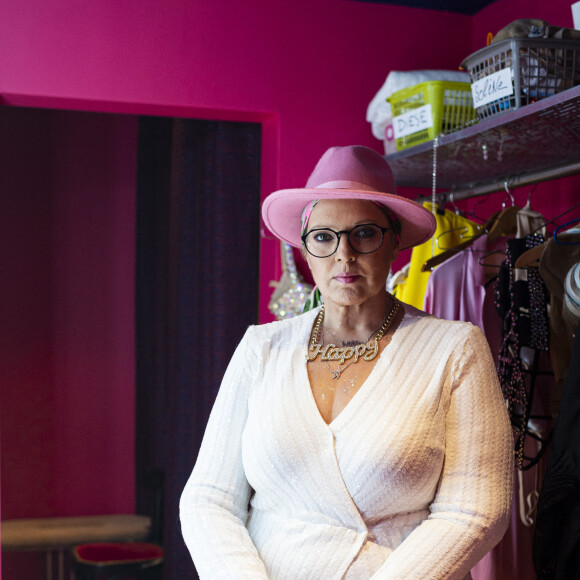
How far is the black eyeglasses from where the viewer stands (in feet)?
5.31

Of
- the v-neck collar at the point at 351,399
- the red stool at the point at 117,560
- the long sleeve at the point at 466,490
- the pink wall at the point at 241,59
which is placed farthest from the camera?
the red stool at the point at 117,560

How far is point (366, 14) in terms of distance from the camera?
2.91m

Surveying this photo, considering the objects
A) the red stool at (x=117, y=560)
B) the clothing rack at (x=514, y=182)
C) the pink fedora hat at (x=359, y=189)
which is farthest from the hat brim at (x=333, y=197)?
the red stool at (x=117, y=560)

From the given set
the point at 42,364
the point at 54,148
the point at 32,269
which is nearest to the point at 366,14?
the point at 54,148

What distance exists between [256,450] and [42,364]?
2273 millimetres

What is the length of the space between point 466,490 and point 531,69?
3.79 ft

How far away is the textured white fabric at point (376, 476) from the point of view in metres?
1.45

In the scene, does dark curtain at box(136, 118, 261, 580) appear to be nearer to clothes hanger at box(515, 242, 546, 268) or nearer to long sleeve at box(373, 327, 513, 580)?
clothes hanger at box(515, 242, 546, 268)

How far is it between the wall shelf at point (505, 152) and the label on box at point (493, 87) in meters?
0.07

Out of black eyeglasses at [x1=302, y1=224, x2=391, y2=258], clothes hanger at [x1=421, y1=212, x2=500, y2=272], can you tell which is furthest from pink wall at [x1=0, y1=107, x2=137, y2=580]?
→ black eyeglasses at [x1=302, y1=224, x2=391, y2=258]

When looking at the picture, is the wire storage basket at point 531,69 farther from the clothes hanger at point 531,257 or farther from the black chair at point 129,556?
the black chair at point 129,556

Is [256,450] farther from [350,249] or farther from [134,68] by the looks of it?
[134,68]

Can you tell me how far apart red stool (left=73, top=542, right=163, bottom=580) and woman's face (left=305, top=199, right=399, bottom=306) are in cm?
229

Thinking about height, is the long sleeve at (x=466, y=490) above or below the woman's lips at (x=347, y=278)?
below
